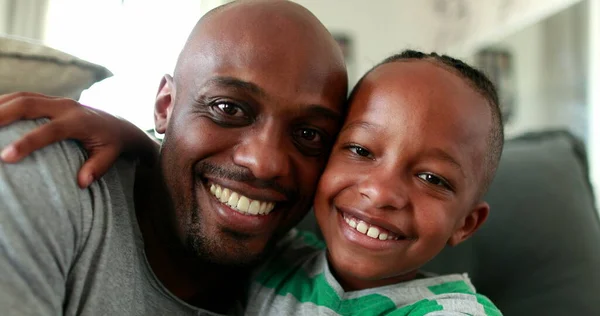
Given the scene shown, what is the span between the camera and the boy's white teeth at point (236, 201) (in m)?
0.96

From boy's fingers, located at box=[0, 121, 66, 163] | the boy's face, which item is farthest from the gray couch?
boy's fingers, located at box=[0, 121, 66, 163]

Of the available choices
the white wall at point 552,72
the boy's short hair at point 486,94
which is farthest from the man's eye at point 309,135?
the white wall at point 552,72

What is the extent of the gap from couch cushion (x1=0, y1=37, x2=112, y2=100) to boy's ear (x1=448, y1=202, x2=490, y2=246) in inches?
31.7

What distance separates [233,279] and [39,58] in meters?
0.61

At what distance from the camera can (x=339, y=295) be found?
1.03 metres

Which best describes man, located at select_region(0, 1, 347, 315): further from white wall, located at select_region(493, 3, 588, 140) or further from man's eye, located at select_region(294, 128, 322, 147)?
white wall, located at select_region(493, 3, 588, 140)

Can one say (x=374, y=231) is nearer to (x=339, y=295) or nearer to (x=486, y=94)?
(x=339, y=295)

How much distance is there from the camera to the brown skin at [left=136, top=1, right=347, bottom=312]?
0.96 meters

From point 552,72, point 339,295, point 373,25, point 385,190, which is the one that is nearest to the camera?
point 385,190

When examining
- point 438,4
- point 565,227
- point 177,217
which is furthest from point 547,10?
point 177,217

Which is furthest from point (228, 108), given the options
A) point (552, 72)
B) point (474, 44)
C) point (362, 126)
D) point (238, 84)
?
point (474, 44)

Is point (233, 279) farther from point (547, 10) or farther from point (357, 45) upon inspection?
point (357, 45)

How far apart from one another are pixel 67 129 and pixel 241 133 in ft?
0.99

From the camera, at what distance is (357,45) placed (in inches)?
148
